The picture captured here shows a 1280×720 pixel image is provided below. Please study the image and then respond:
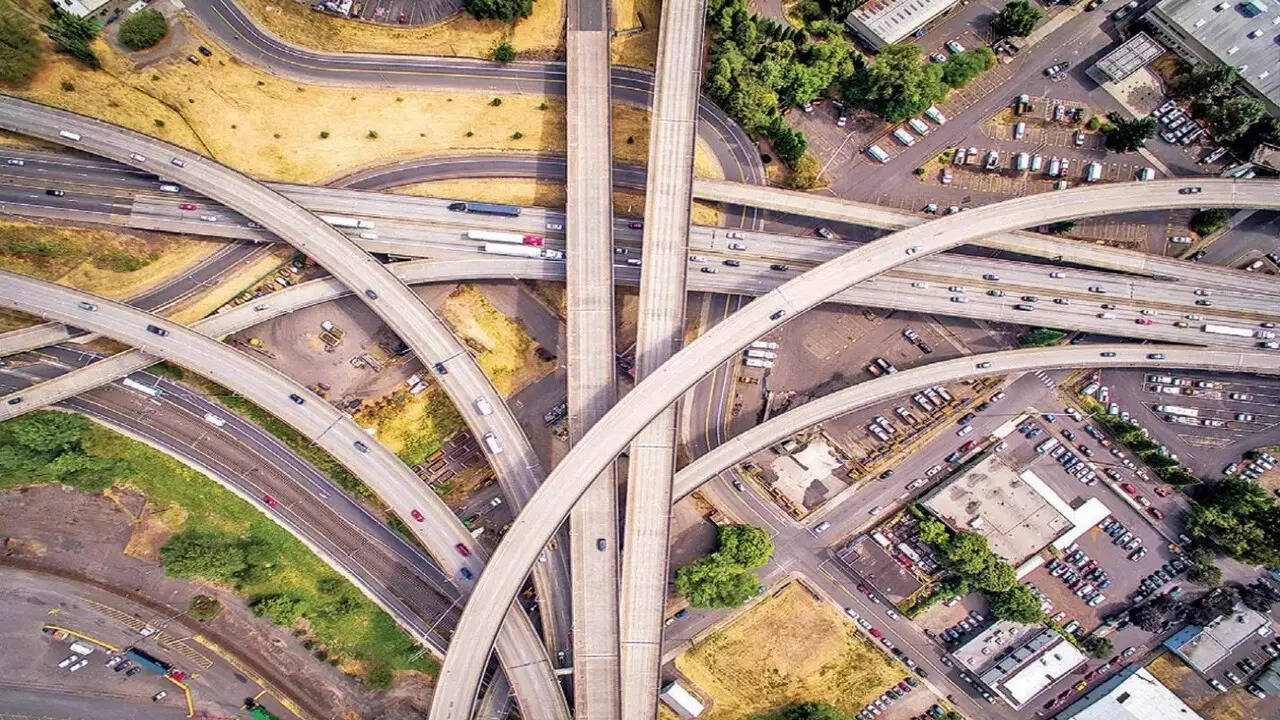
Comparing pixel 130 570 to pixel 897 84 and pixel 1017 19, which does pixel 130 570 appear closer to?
pixel 897 84

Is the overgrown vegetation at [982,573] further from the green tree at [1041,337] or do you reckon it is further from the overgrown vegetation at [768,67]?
the overgrown vegetation at [768,67]

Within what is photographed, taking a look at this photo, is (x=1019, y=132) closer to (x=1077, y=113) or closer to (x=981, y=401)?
(x=1077, y=113)

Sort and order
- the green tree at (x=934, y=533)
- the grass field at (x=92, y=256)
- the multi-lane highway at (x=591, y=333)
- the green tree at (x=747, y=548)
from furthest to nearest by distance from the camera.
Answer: the green tree at (x=934, y=533) → the grass field at (x=92, y=256) → the green tree at (x=747, y=548) → the multi-lane highway at (x=591, y=333)

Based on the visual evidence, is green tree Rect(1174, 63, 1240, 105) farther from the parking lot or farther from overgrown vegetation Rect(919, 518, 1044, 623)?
overgrown vegetation Rect(919, 518, 1044, 623)

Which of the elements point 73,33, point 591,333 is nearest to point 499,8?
point 591,333

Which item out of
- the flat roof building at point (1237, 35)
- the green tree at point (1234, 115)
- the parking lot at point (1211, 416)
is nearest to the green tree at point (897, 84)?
the flat roof building at point (1237, 35)

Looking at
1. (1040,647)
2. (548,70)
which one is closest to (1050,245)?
(1040,647)

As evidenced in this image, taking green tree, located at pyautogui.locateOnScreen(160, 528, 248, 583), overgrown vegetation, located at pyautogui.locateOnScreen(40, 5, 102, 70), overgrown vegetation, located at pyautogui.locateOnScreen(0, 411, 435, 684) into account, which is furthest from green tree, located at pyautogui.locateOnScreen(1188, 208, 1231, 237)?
overgrown vegetation, located at pyautogui.locateOnScreen(40, 5, 102, 70)
